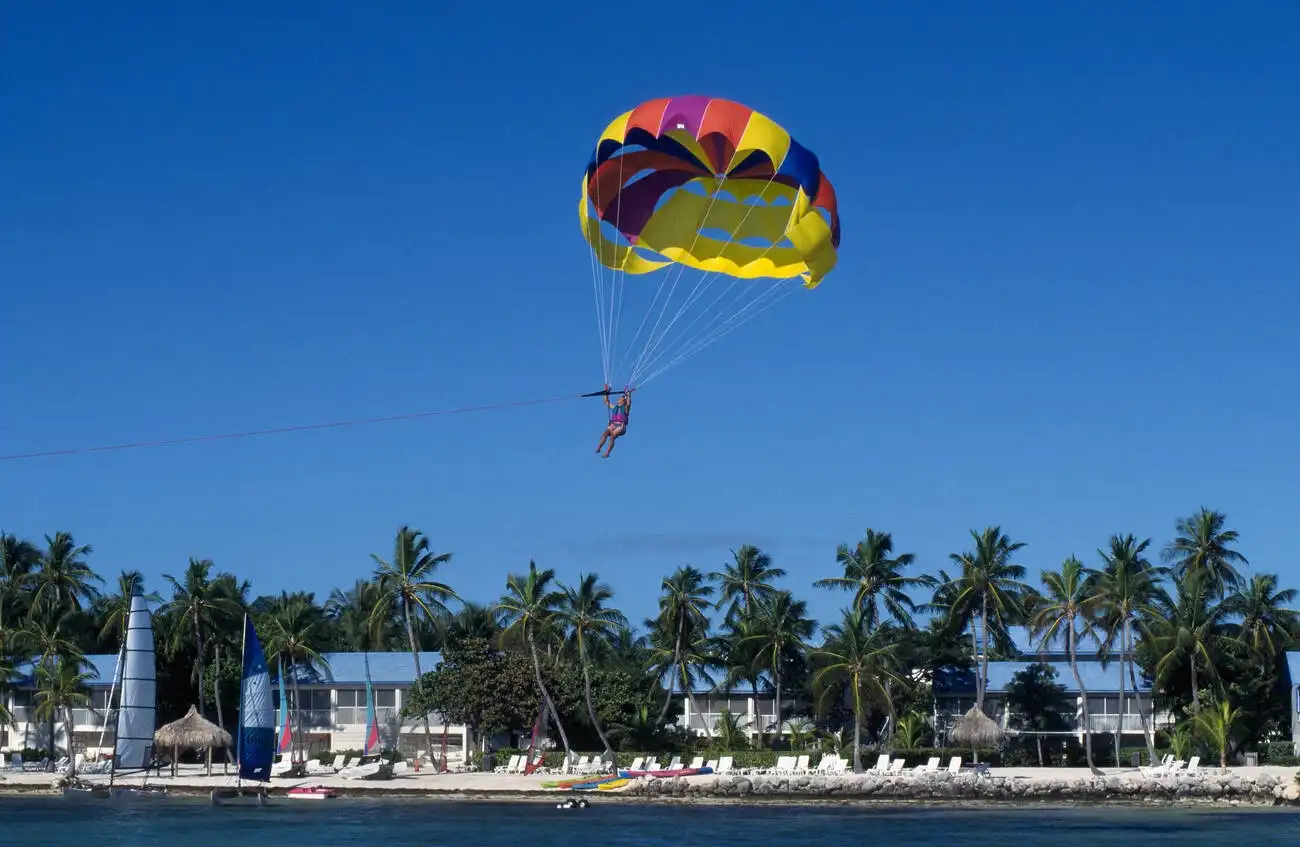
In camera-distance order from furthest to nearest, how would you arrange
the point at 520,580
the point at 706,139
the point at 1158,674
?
the point at 520,580, the point at 1158,674, the point at 706,139

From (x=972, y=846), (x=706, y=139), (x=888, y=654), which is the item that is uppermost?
(x=706, y=139)

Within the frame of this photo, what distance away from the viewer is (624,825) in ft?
132

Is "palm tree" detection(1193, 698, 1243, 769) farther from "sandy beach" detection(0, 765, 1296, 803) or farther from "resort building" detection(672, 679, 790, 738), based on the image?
"resort building" detection(672, 679, 790, 738)

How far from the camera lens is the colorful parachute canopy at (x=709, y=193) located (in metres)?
29.0

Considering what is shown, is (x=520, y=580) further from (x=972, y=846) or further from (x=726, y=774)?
(x=972, y=846)

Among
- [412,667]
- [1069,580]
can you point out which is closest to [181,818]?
[412,667]

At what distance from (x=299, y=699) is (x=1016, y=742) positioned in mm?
26402

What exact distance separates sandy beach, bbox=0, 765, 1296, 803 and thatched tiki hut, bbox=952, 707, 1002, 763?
4.07ft

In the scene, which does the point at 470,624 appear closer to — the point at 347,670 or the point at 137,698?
the point at 347,670

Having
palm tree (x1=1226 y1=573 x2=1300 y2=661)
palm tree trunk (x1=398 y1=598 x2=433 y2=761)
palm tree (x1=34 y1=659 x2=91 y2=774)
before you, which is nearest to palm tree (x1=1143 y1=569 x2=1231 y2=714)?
palm tree (x1=1226 y1=573 x2=1300 y2=661)

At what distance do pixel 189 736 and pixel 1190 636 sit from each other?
105 ft

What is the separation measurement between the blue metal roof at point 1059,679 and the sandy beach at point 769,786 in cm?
808

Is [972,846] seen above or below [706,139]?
below

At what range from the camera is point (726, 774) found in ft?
162
